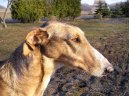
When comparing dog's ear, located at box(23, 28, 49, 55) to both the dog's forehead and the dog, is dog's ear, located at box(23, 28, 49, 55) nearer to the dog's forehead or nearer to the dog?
the dog

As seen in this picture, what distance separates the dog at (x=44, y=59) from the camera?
4316 mm

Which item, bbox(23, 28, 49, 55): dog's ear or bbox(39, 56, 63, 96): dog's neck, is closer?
bbox(23, 28, 49, 55): dog's ear

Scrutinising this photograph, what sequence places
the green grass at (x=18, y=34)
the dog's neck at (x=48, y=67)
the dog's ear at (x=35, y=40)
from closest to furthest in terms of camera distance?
the dog's ear at (x=35, y=40), the dog's neck at (x=48, y=67), the green grass at (x=18, y=34)

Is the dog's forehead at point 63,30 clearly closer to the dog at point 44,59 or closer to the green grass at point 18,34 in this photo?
the dog at point 44,59

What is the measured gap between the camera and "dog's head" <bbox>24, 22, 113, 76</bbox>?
431 centimetres

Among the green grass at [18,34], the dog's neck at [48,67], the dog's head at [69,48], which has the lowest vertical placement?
the green grass at [18,34]

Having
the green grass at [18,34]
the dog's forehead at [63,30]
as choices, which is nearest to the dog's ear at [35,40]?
the dog's forehead at [63,30]

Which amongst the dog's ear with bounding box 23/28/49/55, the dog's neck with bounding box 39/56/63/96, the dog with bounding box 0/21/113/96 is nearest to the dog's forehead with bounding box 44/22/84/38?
the dog with bounding box 0/21/113/96

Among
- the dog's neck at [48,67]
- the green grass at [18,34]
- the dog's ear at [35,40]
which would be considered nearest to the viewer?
the dog's ear at [35,40]

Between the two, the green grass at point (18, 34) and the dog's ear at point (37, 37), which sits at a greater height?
the dog's ear at point (37, 37)

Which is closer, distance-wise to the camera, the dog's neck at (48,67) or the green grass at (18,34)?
the dog's neck at (48,67)

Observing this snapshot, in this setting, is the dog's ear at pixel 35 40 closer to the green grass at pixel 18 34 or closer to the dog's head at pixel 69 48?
the dog's head at pixel 69 48

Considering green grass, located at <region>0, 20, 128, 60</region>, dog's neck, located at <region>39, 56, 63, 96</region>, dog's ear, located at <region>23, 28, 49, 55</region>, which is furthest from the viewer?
green grass, located at <region>0, 20, 128, 60</region>

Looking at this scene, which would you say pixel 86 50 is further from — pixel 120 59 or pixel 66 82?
pixel 120 59
